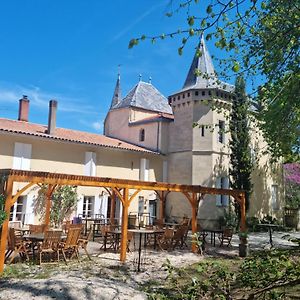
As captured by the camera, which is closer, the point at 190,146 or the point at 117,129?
the point at 190,146

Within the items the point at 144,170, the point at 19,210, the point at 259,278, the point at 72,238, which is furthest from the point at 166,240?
the point at 259,278

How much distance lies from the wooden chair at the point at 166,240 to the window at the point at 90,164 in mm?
6882

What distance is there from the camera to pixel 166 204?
23078mm

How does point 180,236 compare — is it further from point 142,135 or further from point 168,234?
point 142,135

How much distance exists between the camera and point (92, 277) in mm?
8289

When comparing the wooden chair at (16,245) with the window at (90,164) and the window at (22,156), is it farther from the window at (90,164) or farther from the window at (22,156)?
the window at (90,164)

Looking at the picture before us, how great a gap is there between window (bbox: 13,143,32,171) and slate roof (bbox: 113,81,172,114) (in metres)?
10.9

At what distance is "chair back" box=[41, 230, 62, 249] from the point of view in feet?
33.3

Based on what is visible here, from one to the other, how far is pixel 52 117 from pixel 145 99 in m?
10.7

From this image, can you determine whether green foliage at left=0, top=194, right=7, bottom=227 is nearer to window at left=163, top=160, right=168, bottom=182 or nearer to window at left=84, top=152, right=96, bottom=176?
window at left=84, top=152, right=96, bottom=176

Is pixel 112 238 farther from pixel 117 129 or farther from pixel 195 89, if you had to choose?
pixel 117 129

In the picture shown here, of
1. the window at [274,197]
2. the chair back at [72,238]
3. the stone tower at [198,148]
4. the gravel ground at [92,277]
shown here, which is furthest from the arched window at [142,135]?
the chair back at [72,238]

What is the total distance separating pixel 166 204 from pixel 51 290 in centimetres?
1669

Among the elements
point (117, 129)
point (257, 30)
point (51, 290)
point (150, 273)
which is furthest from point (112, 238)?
point (117, 129)
